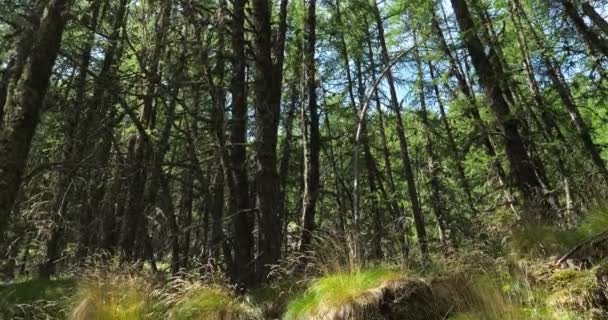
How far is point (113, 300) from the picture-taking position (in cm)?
529

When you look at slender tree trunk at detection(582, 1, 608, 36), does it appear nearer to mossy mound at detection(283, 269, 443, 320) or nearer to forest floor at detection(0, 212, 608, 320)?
forest floor at detection(0, 212, 608, 320)

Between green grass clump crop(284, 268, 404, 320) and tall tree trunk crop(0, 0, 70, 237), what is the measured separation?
132 inches

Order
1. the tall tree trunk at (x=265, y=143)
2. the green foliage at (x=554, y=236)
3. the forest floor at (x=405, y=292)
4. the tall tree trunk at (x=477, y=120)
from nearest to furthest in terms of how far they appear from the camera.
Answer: the forest floor at (x=405, y=292)
the green foliage at (x=554, y=236)
the tall tree trunk at (x=265, y=143)
the tall tree trunk at (x=477, y=120)

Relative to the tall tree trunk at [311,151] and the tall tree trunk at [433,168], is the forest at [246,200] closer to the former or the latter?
the tall tree trunk at [311,151]

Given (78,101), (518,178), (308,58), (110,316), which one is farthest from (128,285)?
(308,58)

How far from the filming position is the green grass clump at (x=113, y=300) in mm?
5164

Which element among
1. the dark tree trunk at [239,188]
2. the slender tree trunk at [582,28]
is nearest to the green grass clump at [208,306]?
the dark tree trunk at [239,188]

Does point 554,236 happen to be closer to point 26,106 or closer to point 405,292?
point 405,292

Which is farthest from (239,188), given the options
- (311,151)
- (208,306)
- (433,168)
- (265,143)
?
(433,168)

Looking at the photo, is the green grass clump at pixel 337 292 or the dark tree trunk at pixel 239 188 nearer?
the green grass clump at pixel 337 292

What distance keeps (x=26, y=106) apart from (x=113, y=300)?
2.52m

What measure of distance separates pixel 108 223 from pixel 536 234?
7097mm

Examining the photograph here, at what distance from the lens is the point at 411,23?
14.6m

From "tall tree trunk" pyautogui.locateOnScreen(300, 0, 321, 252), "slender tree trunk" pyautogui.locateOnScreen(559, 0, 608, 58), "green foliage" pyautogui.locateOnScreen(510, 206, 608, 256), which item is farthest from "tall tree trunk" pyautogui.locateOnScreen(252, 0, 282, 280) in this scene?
"slender tree trunk" pyautogui.locateOnScreen(559, 0, 608, 58)
